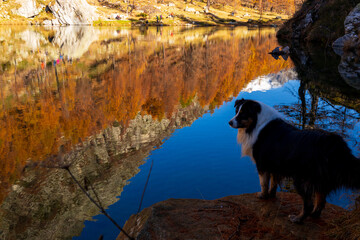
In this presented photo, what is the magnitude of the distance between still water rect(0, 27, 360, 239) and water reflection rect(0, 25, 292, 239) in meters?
0.05

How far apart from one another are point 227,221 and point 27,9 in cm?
12776

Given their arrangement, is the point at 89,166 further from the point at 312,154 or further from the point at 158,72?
the point at 158,72

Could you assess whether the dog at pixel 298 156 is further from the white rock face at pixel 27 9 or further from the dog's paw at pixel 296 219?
the white rock face at pixel 27 9

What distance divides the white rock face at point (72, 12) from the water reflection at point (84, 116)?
280 ft

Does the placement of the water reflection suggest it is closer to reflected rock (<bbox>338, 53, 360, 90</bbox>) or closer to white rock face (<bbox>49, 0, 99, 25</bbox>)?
reflected rock (<bbox>338, 53, 360, 90</bbox>)

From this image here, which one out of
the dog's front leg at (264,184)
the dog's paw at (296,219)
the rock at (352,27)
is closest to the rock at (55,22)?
the rock at (352,27)

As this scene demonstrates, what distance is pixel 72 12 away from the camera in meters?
114

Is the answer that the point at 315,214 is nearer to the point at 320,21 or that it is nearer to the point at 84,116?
the point at 84,116

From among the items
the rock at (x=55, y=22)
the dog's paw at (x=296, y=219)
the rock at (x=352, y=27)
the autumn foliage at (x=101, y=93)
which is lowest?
the autumn foliage at (x=101, y=93)

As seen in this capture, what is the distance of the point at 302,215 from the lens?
562cm

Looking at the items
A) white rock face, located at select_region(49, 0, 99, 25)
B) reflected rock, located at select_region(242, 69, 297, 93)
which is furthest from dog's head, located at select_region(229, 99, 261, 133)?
white rock face, located at select_region(49, 0, 99, 25)

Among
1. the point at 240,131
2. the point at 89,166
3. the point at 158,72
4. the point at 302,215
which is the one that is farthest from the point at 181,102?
the point at 302,215

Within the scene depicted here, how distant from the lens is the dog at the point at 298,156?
4.90 metres

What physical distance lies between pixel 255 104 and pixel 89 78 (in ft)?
65.7
